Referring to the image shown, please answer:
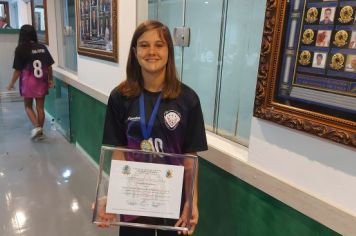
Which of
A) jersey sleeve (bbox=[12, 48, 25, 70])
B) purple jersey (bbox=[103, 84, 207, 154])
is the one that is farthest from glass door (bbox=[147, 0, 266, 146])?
jersey sleeve (bbox=[12, 48, 25, 70])

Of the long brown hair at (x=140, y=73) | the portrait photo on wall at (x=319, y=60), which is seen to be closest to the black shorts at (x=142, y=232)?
the long brown hair at (x=140, y=73)

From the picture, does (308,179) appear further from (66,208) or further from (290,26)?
(66,208)

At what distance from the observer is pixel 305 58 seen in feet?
3.47

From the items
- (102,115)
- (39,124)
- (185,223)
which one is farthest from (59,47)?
(185,223)

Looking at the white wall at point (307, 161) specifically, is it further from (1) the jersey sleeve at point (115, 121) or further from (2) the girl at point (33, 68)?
(2) the girl at point (33, 68)

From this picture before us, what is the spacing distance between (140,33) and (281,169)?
2.56 ft

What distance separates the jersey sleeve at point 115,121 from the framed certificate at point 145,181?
0.14 m

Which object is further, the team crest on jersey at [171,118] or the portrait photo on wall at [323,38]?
the team crest on jersey at [171,118]

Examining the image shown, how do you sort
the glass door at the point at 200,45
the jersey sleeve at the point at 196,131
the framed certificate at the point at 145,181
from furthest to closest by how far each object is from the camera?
the glass door at the point at 200,45, the jersey sleeve at the point at 196,131, the framed certificate at the point at 145,181

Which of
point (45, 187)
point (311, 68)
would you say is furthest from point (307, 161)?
point (45, 187)

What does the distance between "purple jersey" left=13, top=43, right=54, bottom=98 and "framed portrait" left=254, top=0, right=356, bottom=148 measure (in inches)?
138

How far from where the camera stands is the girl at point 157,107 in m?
1.22

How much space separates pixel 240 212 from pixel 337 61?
0.84 meters

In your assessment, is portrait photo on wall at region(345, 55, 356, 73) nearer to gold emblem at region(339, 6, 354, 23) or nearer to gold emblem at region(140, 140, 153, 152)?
gold emblem at region(339, 6, 354, 23)
